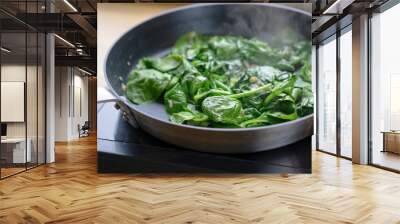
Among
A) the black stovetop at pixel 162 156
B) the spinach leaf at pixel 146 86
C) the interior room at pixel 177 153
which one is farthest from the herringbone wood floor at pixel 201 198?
the spinach leaf at pixel 146 86

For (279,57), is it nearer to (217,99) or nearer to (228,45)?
(228,45)

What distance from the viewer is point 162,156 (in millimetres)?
6051

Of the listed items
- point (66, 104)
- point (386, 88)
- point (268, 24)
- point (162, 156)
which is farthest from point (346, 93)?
point (66, 104)

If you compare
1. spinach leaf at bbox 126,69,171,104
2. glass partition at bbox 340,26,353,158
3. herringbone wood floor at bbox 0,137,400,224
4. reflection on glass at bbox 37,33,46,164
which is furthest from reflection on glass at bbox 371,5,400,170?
reflection on glass at bbox 37,33,46,164

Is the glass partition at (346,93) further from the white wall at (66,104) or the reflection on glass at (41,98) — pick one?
the white wall at (66,104)

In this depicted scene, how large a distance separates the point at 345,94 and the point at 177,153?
468 centimetres

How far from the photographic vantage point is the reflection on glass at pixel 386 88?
21.9 ft

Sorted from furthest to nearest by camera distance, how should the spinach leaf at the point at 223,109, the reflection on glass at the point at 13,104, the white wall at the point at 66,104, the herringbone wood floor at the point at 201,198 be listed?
the white wall at the point at 66,104 → the reflection on glass at the point at 13,104 → the spinach leaf at the point at 223,109 → the herringbone wood floor at the point at 201,198

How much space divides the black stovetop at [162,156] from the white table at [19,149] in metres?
1.55

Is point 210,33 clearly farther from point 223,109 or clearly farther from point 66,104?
point 66,104

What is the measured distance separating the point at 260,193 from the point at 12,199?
307cm

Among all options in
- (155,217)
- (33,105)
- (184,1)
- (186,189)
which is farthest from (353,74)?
(33,105)

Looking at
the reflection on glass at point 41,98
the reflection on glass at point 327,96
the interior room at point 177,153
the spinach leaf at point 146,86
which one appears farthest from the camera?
the reflection on glass at point 327,96

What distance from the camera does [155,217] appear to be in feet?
12.0
